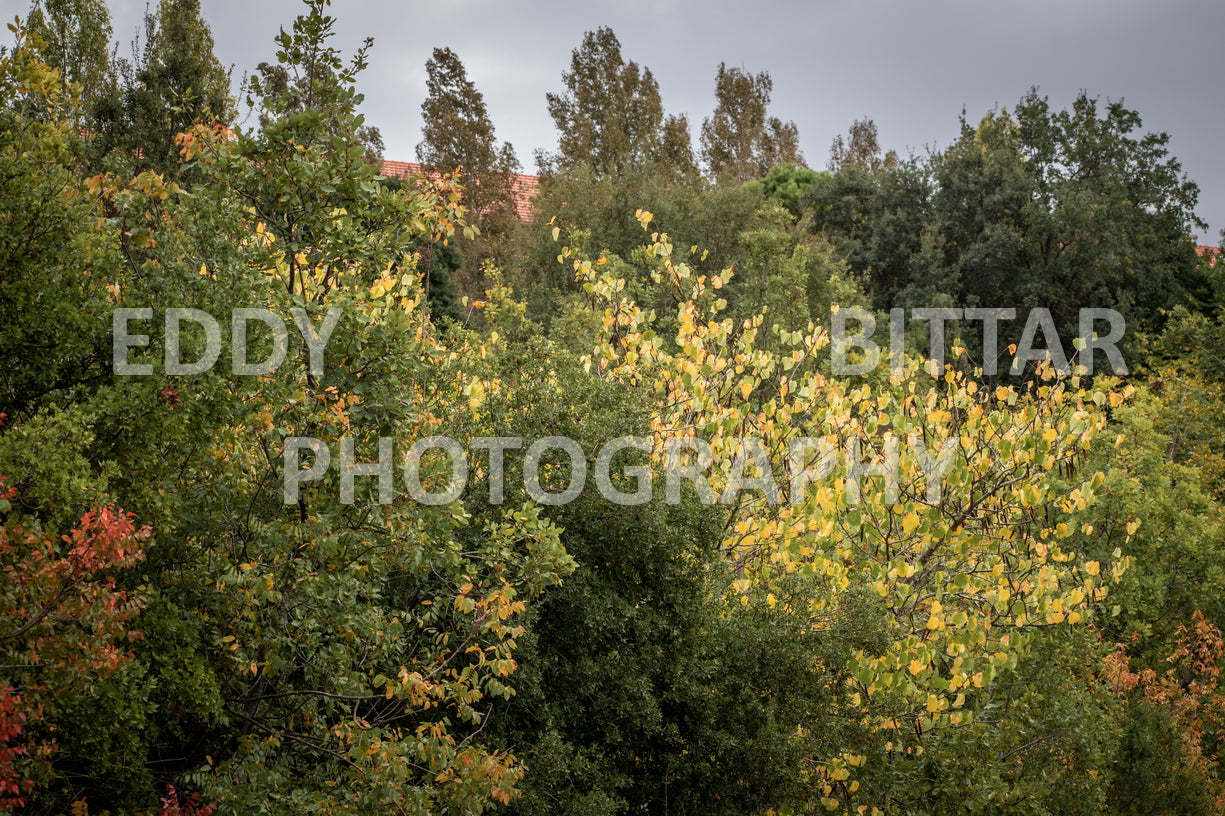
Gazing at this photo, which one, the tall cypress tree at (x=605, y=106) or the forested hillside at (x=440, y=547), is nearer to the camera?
the forested hillside at (x=440, y=547)

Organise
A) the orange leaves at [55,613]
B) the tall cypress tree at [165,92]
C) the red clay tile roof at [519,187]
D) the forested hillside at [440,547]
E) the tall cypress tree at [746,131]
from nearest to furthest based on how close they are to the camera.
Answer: the orange leaves at [55,613]
the forested hillside at [440,547]
the tall cypress tree at [165,92]
the red clay tile roof at [519,187]
the tall cypress tree at [746,131]

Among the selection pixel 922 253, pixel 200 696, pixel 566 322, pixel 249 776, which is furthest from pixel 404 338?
pixel 922 253

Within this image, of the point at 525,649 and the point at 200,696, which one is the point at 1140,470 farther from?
the point at 200,696

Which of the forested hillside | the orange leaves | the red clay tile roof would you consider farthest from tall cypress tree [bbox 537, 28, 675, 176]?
the orange leaves

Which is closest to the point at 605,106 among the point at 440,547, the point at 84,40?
the point at 84,40

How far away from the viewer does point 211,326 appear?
175 inches

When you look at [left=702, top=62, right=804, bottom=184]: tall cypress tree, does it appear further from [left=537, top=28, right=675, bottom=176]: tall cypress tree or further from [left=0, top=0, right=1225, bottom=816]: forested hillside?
[left=0, top=0, right=1225, bottom=816]: forested hillside

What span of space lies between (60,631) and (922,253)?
985 inches

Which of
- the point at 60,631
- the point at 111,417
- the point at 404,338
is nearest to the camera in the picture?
the point at 60,631

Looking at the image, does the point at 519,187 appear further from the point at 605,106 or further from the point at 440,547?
the point at 440,547

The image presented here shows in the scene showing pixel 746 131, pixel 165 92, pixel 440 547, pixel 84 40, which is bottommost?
pixel 440 547

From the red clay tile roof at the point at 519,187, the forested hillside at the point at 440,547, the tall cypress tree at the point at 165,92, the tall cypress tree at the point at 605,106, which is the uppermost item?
the tall cypress tree at the point at 605,106

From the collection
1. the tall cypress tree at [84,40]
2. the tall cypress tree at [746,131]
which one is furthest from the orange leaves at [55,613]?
the tall cypress tree at [746,131]

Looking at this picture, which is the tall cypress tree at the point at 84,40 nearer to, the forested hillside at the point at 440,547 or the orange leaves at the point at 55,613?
the forested hillside at the point at 440,547
